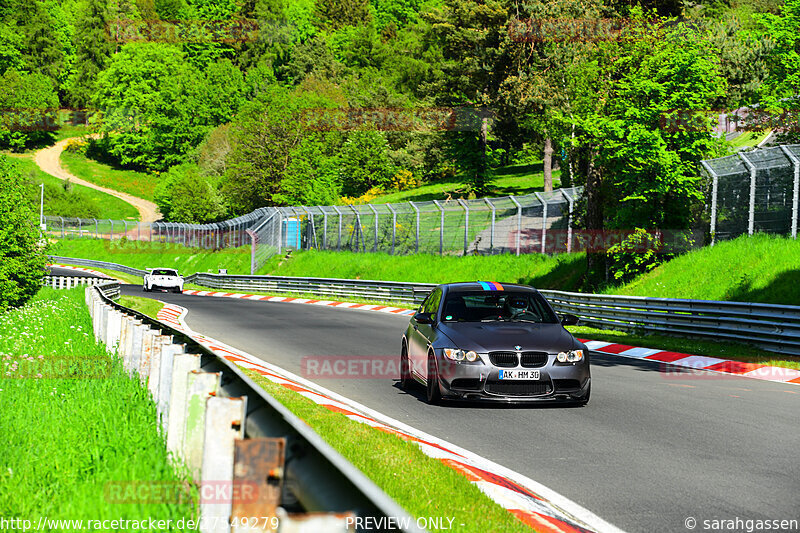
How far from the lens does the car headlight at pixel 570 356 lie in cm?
1011

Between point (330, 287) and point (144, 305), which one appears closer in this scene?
point (144, 305)

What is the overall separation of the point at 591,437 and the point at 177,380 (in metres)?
4.73

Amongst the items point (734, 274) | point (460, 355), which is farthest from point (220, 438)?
point (734, 274)

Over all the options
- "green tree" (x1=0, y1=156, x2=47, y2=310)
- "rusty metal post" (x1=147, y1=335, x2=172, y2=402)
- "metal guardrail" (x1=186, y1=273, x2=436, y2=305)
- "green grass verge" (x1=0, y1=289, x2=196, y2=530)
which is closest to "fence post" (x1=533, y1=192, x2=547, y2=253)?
"metal guardrail" (x1=186, y1=273, x2=436, y2=305)

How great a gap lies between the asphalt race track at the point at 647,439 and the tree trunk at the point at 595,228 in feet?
42.1

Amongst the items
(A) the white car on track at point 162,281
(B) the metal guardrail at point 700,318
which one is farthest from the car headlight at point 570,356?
(A) the white car on track at point 162,281

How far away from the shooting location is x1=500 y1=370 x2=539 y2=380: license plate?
10023 millimetres

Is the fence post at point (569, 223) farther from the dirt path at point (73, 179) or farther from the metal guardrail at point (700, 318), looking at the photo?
the dirt path at point (73, 179)

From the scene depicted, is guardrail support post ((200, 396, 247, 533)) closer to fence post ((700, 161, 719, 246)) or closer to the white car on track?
fence post ((700, 161, 719, 246))

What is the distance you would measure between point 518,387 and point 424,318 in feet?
5.60

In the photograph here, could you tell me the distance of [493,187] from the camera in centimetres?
7462

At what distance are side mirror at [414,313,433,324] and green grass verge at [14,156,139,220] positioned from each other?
88563 mm

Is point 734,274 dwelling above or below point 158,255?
above

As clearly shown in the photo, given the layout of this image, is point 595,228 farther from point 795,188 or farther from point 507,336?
point 507,336
